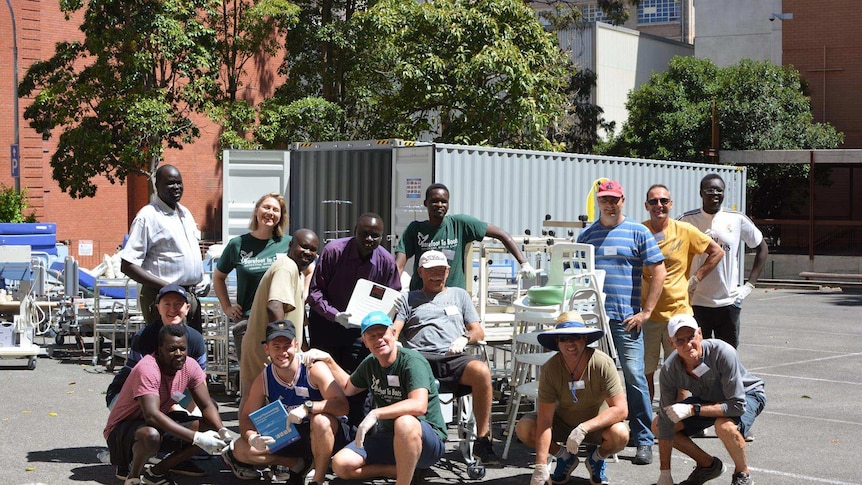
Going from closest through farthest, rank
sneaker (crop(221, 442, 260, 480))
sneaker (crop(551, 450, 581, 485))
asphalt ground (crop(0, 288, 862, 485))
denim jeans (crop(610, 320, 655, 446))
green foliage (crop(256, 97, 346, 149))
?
sneaker (crop(551, 450, 581, 485)), sneaker (crop(221, 442, 260, 480)), asphalt ground (crop(0, 288, 862, 485)), denim jeans (crop(610, 320, 655, 446)), green foliage (crop(256, 97, 346, 149))

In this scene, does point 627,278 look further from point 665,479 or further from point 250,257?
point 250,257

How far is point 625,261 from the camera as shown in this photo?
7.67 meters

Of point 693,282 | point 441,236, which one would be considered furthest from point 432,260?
point 693,282

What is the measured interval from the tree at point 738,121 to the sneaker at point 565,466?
27572mm

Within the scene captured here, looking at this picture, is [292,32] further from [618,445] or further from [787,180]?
[618,445]

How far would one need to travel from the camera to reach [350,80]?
84.3ft

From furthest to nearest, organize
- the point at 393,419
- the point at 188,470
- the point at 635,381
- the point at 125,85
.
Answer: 1. the point at 125,85
2. the point at 635,381
3. the point at 188,470
4. the point at 393,419

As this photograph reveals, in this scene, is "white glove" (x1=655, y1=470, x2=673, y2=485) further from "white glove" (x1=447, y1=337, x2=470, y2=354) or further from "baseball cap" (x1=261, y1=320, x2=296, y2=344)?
"baseball cap" (x1=261, y1=320, x2=296, y2=344)

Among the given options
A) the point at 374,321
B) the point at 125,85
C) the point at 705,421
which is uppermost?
the point at 125,85

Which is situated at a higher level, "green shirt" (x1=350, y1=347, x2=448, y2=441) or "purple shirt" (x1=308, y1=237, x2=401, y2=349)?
"purple shirt" (x1=308, y1=237, x2=401, y2=349)

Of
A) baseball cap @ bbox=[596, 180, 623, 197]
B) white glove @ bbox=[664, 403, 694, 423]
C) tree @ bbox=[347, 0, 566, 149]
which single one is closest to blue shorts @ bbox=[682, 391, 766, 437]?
white glove @ bbox=[664, 403, 694, 423]

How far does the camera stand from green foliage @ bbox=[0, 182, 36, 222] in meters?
26.8

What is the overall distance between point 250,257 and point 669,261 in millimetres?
3092

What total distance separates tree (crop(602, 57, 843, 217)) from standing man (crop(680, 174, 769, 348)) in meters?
25.0
